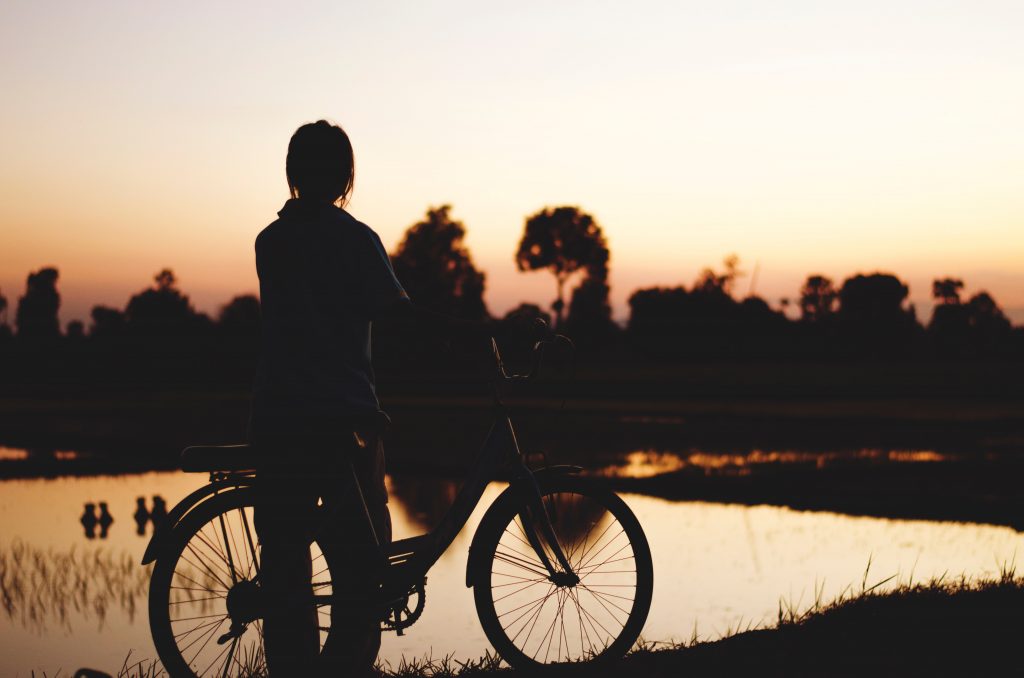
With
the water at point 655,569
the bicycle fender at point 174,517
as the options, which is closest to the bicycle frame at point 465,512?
the bicycle fender at point 174,517

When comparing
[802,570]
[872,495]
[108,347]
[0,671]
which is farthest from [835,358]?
[0,671]

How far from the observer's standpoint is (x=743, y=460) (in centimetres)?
1905

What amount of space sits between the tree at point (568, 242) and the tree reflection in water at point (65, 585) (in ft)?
332

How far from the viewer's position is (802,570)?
34.3ft

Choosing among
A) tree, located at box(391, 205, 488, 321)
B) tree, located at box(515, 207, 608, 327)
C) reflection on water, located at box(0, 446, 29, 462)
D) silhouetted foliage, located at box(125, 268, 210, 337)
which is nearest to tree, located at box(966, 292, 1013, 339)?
tree, located at box(515, 207, 608, 327)

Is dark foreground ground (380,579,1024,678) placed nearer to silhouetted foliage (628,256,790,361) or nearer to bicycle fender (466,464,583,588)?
bicycle fender (466,464,583,588)

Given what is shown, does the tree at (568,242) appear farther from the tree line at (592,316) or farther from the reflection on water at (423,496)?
the reflection on water at (423,496)

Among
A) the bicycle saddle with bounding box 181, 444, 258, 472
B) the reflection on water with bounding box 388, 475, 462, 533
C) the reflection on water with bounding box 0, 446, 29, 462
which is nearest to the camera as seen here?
the bicycle saddle with bounding box 181, 444, 258, 472

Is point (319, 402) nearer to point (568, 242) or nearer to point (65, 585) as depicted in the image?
point (65, 585)

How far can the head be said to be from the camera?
12.0 ft

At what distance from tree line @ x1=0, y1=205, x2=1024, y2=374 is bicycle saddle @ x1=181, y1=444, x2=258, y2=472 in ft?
2.19

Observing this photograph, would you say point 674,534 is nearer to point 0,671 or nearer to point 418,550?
point 0,671

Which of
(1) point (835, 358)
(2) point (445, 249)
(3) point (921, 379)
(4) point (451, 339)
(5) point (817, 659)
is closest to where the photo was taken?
(4) point (451, 339)

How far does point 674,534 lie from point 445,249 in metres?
82.0
